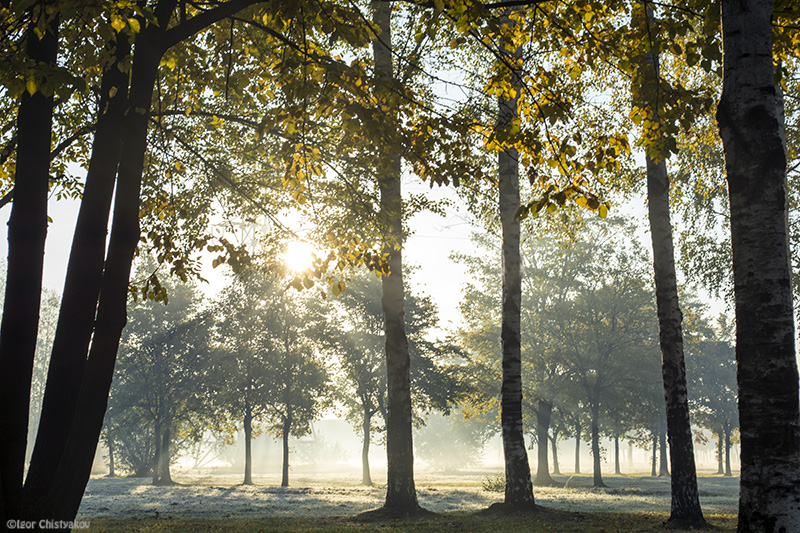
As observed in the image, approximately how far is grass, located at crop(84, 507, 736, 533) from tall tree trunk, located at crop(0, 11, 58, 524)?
6.23 metres

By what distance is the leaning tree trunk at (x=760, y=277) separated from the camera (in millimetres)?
4316

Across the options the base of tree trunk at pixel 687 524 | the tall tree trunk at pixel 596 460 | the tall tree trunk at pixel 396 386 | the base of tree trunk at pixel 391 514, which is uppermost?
the tall tree trunk at pixel 396 386

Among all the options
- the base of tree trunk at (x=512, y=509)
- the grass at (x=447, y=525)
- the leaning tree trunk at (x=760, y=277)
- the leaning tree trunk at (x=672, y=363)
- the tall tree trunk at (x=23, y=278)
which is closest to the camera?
the leaning tree trunk at (x=760, y=277)

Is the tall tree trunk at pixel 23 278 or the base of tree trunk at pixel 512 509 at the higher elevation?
the tall tree trunk at pixel 23 278

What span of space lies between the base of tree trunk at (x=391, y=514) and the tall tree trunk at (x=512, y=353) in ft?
6.68

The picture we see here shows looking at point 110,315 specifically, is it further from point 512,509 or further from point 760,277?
point 512,509

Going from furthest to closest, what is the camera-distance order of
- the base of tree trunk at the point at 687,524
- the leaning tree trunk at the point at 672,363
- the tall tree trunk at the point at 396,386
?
the tall tree trunk at the point at 396,386 → the leaning tree trunk at the point at 672,363 → the base of tree trunk at the point at 687,524

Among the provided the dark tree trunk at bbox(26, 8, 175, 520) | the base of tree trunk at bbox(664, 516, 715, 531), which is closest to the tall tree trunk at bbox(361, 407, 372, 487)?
the base of tree trunk at bbox(664, 516, 715, 531)

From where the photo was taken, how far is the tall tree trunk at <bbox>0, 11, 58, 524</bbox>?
16.9 ft

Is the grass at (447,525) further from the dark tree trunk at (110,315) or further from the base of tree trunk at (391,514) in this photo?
the dark tree trunk at (110,315)

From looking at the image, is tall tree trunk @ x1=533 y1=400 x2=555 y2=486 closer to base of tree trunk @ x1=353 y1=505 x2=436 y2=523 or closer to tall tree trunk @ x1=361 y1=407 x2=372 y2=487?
tall tree trunk @ x1=361 y1=407 x2=372 y2=487

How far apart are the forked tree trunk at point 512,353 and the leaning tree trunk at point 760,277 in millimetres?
8289

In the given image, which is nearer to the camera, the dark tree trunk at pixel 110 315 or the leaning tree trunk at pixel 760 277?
the leaning tree trunk at pixel 760 277

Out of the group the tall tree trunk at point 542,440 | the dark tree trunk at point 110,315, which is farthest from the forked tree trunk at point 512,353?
the tall tree trunk at point 542,440
